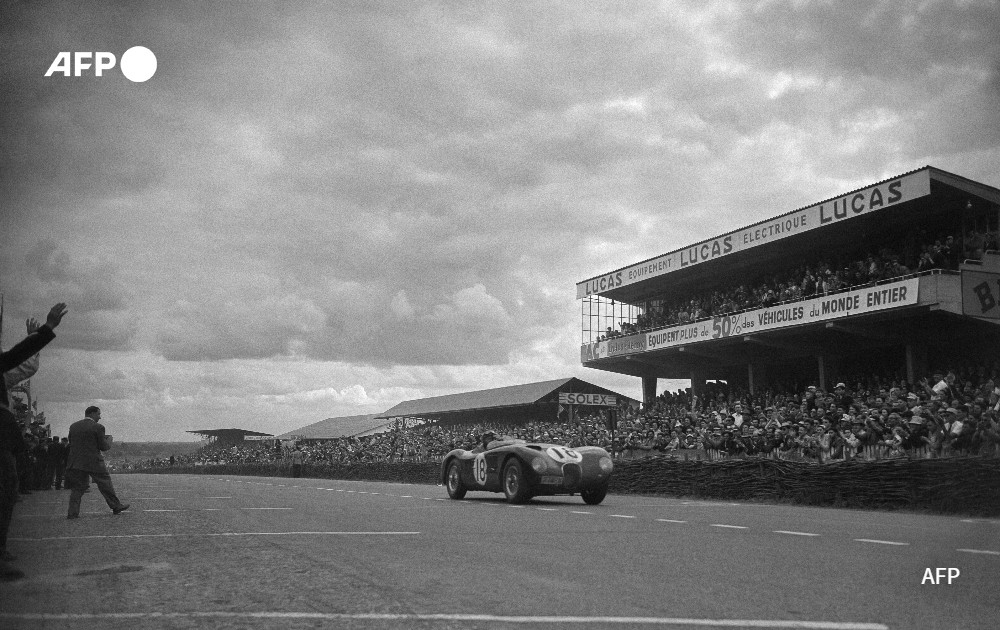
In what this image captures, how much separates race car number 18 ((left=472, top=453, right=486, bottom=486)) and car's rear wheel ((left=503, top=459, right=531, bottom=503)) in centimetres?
65

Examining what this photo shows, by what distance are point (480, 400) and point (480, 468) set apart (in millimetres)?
41249

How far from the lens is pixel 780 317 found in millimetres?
31188

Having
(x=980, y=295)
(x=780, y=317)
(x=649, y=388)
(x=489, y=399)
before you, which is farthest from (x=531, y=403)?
(x=980, y=295)

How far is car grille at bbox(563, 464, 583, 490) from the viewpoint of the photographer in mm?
15414

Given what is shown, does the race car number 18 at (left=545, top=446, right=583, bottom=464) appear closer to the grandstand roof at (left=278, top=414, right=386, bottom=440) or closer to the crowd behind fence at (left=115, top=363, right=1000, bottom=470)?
the crowd behind fence at (left=115, top=363, right=1000, bottom=470)

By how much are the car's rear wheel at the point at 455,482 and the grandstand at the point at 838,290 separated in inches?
602

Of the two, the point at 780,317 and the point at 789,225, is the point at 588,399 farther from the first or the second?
the point at 789,225

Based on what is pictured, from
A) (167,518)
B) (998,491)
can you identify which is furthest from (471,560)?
(998,491)

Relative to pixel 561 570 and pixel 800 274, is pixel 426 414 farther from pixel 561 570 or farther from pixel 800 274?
pixel 561 570

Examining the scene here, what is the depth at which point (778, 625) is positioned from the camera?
5.04 meters

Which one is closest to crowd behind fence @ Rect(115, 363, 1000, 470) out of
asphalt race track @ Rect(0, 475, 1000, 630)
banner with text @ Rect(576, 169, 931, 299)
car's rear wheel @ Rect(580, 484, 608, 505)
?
asphalt race track @ Rect(0, 475, 1000, 630)

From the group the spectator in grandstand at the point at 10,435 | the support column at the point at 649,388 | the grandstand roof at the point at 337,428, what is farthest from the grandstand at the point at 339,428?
the spectator in grandstand at the point at 10,435
